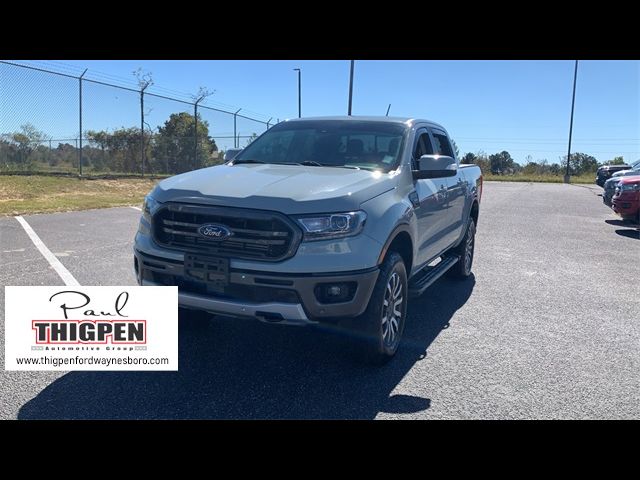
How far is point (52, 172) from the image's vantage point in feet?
57.3

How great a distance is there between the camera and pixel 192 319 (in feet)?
14.8

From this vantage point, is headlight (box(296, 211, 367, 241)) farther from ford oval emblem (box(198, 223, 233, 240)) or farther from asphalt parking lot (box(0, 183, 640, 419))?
asphalt parking lot (box(0, 183, 640, 419))

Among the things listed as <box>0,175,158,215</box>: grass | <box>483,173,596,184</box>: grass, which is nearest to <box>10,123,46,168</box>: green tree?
<box>0,175,158,215</box>: grass

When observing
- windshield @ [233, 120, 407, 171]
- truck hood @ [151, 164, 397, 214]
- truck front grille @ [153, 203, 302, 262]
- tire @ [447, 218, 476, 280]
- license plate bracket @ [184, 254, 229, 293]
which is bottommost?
tire @ [447, 218, 476, 280]

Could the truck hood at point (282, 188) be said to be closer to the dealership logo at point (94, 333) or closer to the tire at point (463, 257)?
the dealership logo at point (94, 333)

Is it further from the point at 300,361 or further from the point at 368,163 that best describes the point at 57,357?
the point at 368,163

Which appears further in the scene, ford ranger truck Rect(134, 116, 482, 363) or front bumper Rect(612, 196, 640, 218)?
front bumper Rect(612, 196, 640, 218)

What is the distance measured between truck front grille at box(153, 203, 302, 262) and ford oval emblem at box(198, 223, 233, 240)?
0.02 meters


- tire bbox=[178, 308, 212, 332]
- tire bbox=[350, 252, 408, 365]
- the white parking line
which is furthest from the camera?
the white parking line

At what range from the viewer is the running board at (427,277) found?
15.5 ft

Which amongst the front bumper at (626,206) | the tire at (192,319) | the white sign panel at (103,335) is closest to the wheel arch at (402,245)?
the white sign panel at (103,335)

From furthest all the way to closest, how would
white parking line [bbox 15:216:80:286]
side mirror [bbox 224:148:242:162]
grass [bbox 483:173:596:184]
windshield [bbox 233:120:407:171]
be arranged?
1. grass [bbox 483:173:596:184]
2. white parking line [bbox 15:216:80:286]
3. side mirror [bbox 224:148:242:162]
4. windshield [bbox 233:120:407:171]

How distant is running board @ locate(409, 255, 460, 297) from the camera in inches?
187
